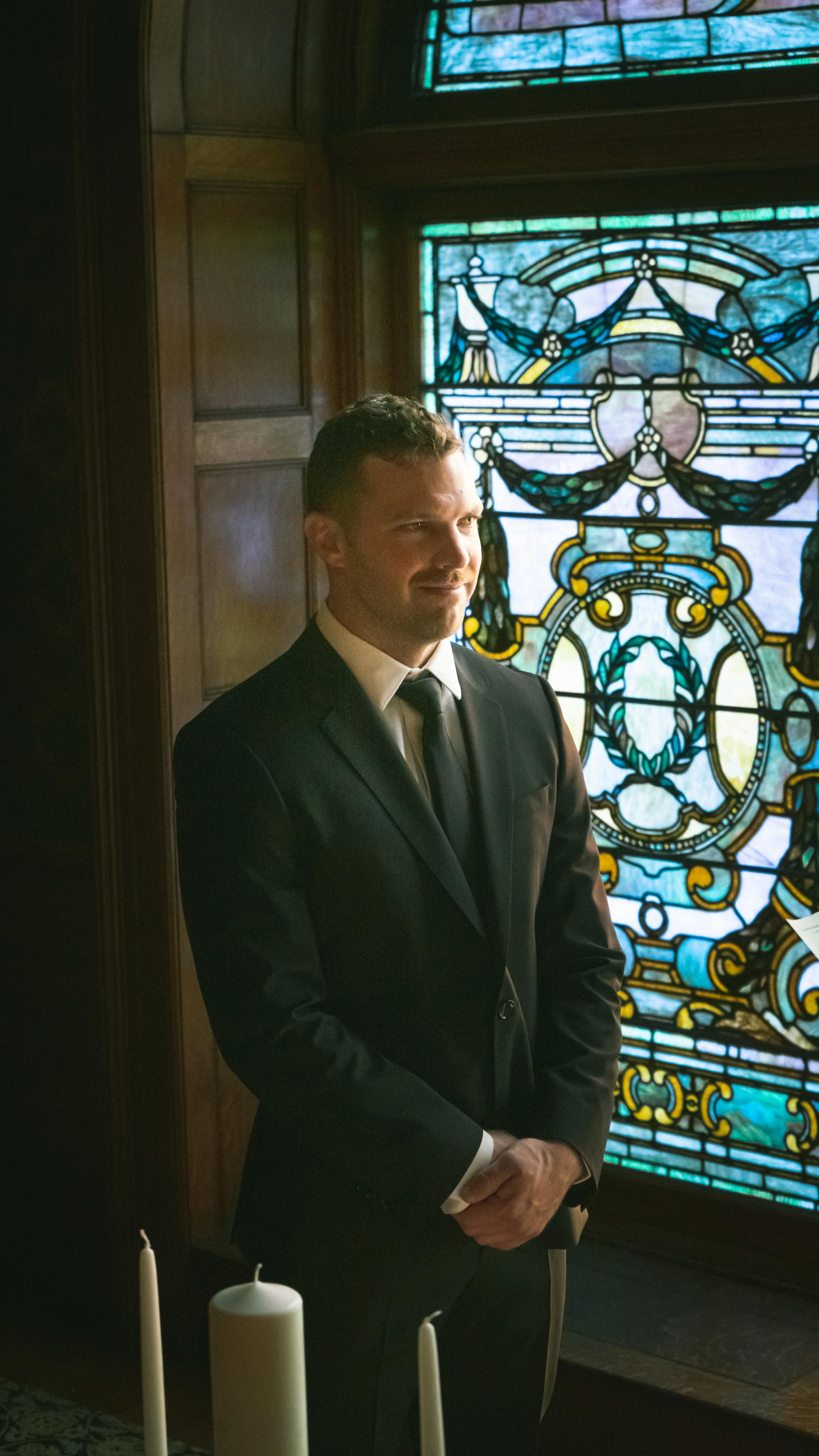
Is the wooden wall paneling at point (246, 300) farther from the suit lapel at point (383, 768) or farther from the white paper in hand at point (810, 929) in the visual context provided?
the white paper in hand at point (810, 929)

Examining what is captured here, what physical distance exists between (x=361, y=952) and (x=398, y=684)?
1.08 ft

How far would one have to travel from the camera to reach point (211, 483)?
3053 mm

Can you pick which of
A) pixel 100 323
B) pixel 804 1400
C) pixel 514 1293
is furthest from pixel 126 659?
pixel 804 1400

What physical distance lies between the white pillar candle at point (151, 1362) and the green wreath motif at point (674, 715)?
1896 millimetres

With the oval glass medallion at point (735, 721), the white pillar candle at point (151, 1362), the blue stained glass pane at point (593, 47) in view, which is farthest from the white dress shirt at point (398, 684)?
the blue stained glass pane at point (593, 47)

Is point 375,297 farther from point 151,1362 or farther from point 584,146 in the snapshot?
point 151,1362

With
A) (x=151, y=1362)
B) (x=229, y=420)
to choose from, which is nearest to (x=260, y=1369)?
(x=151, y=1362)

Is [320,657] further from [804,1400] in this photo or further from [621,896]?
[804,1400]

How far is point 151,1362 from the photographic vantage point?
1.20 meters

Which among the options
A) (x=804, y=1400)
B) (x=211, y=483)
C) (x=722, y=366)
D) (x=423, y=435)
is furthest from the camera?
(x=211, y=483)

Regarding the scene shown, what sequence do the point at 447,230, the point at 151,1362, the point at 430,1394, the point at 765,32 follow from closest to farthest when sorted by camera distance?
1. the point at 430,1394
2. the point at 151,1362
3. the point at 765,32
4. the point at 447,230

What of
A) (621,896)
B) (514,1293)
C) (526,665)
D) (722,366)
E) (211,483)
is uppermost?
(722,366)

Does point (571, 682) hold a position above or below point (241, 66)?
below

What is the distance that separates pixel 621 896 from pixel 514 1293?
46.8 inches
